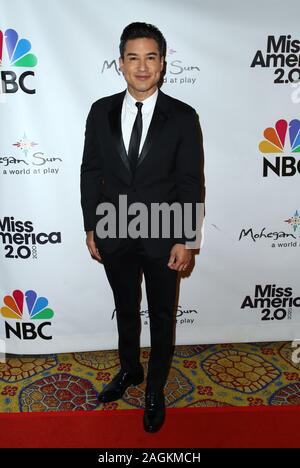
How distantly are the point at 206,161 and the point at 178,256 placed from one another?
0.84 m

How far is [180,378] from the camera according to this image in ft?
9.76

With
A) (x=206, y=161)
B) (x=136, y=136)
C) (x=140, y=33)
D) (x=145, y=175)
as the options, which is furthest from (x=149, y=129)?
(x=206, y=161)

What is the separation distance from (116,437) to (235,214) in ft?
5.17

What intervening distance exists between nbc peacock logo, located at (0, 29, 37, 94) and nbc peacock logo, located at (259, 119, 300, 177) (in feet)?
4.94

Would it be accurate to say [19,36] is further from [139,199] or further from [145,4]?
[139,199]

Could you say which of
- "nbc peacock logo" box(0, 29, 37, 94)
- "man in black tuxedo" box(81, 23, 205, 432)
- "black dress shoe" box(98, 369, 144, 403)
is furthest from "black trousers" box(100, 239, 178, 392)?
"nbc peacock logo" box(0, 29, 37, 94)

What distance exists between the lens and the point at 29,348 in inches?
127

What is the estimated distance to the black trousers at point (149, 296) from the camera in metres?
2.44

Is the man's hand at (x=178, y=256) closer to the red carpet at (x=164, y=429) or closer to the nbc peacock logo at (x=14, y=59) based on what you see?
the red carpet at (x=164, y=429)

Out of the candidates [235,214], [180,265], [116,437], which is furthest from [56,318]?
[235,214]

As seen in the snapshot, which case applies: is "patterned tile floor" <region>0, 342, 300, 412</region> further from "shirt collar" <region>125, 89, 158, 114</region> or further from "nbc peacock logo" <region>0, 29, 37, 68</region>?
"nbc peacock logo" <region>0, 29, 37, 68</region>

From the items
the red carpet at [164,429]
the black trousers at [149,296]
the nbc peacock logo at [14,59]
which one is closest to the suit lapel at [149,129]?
the black trousers at [149,296]

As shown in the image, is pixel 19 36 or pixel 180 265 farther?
pixel 19 36

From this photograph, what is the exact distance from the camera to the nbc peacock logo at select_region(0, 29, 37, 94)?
8.68 feet
